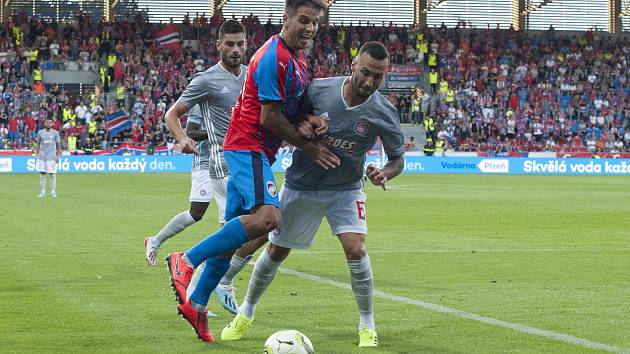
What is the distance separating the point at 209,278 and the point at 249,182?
2.48 feet

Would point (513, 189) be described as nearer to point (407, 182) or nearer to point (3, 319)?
point (407, 182)

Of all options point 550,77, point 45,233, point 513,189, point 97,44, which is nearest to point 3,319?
point 45,233

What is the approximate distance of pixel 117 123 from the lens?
146 feet

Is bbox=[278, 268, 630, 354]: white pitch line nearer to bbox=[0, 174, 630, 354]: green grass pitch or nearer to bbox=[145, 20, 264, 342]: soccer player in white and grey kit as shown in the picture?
bbox=[0, 174, 630, 354]: green grass pitch

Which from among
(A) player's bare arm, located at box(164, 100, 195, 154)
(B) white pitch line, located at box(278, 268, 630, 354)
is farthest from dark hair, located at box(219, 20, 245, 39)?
(B) white pitch line, located at box(278, 268, 630, 354)

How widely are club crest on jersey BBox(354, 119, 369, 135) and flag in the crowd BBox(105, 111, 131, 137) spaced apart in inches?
1516

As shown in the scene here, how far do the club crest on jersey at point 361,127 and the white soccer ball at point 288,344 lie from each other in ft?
4.81

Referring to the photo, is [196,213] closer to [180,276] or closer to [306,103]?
[180,276]

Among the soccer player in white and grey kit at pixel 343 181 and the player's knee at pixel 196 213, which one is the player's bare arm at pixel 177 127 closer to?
the soccer player in white and grey kit at pixel 343 181

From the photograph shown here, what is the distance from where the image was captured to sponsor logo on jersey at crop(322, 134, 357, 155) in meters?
6.74

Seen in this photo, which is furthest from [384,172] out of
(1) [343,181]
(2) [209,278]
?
(2) [209,278]

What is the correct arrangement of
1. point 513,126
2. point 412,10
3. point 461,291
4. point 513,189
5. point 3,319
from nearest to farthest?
point 3,319 < point 461,291 < point 513,189 < point 513,126 < point 412,10

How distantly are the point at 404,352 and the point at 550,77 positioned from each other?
5001 cm

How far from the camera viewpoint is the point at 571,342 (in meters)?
6.66
